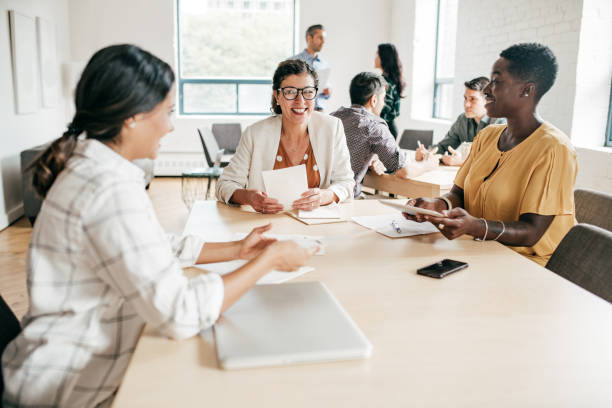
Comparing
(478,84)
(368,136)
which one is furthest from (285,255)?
(478,84)

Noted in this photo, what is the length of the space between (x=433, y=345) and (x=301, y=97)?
59.1 inches

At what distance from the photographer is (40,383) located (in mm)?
892

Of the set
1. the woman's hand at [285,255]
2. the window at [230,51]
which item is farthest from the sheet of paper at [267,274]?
the window at [230,51]

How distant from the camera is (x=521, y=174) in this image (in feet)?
5.92

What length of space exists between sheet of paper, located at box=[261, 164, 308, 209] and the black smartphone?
2.59ft

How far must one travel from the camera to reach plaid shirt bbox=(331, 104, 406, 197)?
286cm

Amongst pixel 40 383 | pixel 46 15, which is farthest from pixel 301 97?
pixel 46 15

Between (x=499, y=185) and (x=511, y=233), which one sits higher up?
(x=499, y=185)

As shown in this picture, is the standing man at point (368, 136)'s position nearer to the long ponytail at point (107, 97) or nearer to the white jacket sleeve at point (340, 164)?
the white jacket sleeve at point (340, 164)

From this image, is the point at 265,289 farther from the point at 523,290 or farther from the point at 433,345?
the point at 523,290

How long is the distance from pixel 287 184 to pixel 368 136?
0.99 m

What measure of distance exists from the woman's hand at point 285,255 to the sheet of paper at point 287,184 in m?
0.92

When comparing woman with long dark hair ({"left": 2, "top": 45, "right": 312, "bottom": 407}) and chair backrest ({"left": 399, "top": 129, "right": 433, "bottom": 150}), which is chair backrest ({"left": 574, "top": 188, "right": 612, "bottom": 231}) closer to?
woman with long dark hair ({"left": 2, "top": 45, "right": 312, "bottom": 407})

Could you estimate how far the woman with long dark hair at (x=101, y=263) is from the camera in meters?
0.88
